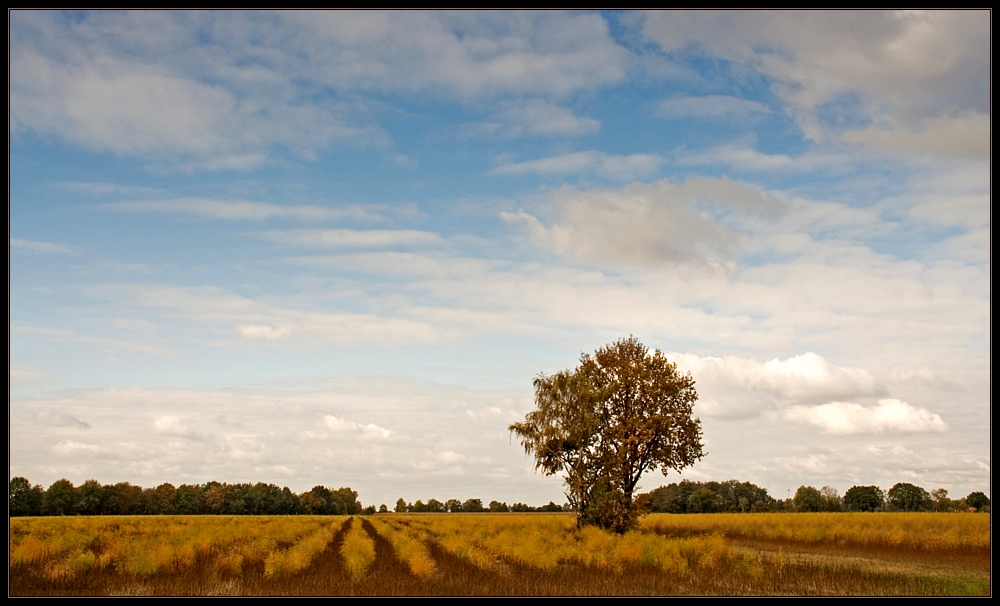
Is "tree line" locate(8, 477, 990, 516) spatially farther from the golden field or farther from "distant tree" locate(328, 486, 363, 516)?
the golden field

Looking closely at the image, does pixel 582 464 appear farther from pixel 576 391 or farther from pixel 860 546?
pixel 860 546

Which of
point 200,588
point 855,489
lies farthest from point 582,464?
point 855,489

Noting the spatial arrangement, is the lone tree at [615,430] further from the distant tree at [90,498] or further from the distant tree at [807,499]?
the distant tree at [807,499]

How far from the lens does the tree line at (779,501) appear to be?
105812 mm

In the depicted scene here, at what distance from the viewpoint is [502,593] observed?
62.0 feet

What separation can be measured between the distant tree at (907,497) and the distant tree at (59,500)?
114 meters

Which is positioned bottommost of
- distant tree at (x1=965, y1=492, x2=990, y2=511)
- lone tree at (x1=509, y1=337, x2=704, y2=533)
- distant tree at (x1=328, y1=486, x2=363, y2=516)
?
distant tree at (x1=328, y1=486, x2=363, y2=516)

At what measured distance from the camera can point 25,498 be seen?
87.1 metres

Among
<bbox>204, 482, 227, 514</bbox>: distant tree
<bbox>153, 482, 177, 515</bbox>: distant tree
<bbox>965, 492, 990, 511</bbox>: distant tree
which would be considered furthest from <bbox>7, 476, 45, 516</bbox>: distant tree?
<bbox>965, 492, 990, 511</bbox>: distant tree

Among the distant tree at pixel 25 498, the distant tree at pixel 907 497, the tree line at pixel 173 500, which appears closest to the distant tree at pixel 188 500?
the tree line at pixel 173 500

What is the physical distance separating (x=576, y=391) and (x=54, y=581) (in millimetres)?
26902

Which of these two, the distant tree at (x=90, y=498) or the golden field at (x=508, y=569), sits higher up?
the golden field at (x=508, y=569)

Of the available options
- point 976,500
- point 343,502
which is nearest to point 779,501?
point 976,500

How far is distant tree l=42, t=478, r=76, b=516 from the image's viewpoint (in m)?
90.7
